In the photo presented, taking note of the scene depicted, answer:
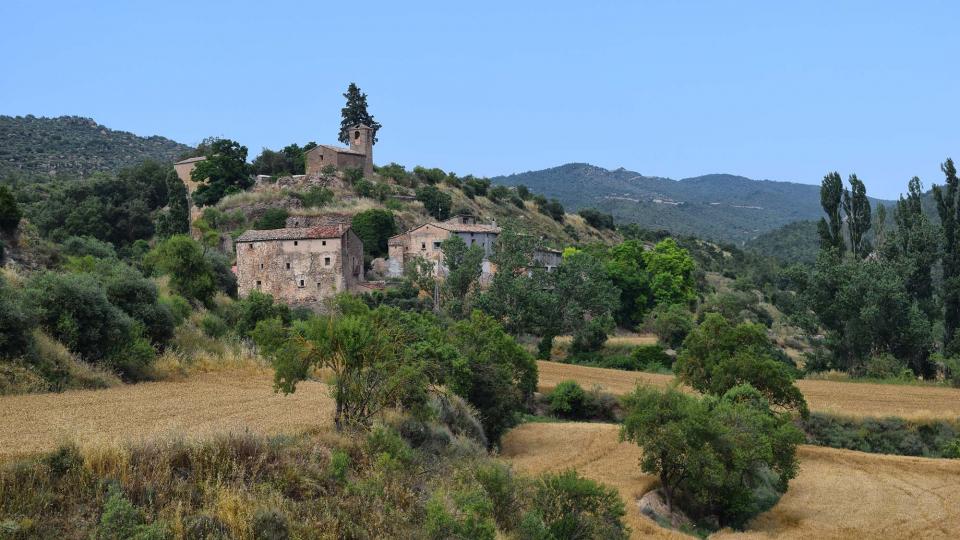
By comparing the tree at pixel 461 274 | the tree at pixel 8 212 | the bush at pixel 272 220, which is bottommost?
the tree at pixel 461 274

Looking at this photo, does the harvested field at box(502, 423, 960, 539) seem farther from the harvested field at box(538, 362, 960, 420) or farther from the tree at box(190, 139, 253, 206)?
the tree at box(190, 139, 253, 206)

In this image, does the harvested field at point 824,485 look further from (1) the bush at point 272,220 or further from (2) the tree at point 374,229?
(1) the bush at point 272,220

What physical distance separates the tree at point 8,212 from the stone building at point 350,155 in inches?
2127

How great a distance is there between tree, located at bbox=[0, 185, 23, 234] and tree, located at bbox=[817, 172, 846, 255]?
44.4 metres

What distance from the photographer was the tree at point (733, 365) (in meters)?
29.5

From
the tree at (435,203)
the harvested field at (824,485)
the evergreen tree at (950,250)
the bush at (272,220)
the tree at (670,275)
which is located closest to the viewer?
the harvested field at (824,485)

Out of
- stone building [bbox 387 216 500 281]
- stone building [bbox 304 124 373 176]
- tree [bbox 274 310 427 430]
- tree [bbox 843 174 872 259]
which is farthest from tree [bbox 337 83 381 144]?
tree [bbox 274 310 427 430]

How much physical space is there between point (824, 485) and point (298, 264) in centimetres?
4556

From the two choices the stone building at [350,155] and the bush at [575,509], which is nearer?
the bush at [575,509]

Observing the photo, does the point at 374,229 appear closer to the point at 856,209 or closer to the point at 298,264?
the point at 298,264

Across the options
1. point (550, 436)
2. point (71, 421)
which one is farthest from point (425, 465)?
point (550, 436)

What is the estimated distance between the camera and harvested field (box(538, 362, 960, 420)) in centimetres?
3312

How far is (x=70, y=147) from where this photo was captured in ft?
432

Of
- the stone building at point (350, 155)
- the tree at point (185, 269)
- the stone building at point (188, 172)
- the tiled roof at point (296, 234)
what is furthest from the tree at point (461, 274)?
the stone building at point (188, 172)
